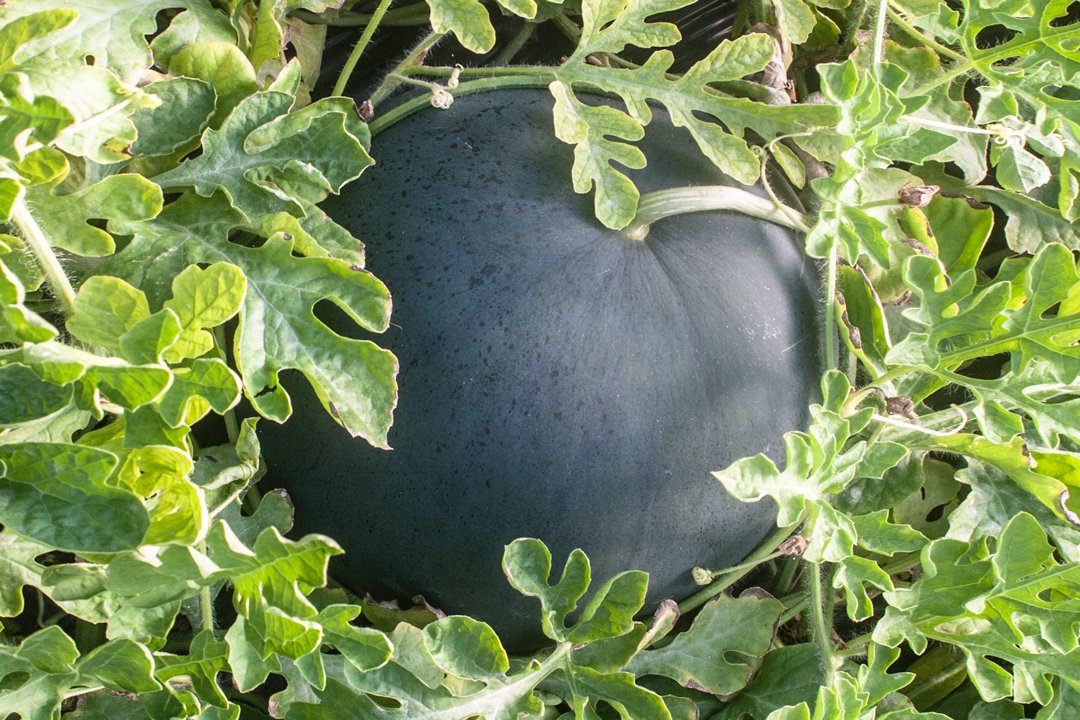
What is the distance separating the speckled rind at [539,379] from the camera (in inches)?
48.9

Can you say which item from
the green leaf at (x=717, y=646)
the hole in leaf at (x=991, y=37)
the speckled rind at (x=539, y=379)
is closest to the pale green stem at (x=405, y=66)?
the speckled rind at (x=539, y=379)

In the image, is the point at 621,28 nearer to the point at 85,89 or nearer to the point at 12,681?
the point at 85,89

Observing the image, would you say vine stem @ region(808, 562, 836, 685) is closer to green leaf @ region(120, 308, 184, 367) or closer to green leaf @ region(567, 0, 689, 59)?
Result: green leaf @ region(567, 0, 689, 59)

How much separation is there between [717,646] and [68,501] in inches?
31.6

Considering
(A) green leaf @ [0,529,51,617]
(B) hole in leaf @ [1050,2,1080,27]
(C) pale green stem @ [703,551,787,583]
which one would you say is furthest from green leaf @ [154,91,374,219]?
(B) hole in leaf @ [1050,2,1080,27]

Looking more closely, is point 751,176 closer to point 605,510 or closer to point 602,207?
point 602,207

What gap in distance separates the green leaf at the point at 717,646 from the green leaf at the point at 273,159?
2.30 ft

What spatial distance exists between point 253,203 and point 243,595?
1.52 ft

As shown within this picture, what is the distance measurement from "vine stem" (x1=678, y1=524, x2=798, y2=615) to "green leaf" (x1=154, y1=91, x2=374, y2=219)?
2.27ft

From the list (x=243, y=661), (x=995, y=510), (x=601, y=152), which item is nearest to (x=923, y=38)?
(x=601, y=152)

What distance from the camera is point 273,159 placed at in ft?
4.06

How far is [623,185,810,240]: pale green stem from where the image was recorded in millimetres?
1304

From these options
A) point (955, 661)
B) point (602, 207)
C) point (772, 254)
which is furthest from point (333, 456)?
point (955, 661)

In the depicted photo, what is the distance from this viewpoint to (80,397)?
99 centimetres
